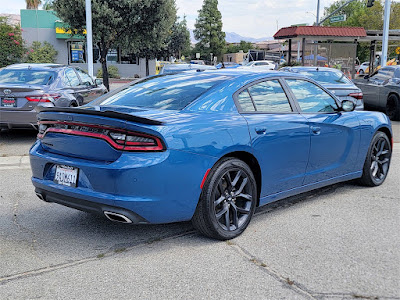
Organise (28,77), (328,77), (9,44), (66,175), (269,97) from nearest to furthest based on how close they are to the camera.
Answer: (66,175) → (269,97) → (28,77) → (328,77) → (9,44)

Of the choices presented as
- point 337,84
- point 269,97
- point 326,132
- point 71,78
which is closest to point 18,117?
point 71,78

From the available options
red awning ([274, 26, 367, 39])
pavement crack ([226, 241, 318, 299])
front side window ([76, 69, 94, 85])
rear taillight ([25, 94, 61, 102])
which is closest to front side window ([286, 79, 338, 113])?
pavement crack ([226, 241, 318, 299])

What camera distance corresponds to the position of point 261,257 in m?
3.78

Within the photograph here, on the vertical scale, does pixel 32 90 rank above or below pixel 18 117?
above

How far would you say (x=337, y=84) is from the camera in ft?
38.1

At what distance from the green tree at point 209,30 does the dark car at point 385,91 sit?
67104 mm

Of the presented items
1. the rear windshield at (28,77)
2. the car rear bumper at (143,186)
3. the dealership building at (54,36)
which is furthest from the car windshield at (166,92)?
the dealership building at (54,36)

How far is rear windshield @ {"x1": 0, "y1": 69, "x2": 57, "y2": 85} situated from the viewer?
9.38 meters

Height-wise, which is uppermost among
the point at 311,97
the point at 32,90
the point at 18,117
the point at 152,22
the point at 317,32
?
the point at 317,32

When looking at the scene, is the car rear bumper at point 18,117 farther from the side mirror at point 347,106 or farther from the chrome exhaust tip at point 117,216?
the side mirror at point 347,106

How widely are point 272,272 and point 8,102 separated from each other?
7.16m

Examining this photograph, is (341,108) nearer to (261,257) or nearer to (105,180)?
(261,257)

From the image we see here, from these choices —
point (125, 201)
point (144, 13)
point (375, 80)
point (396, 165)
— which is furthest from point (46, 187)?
point (144, 13)

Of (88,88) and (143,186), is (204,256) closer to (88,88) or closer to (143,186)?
(143,186)
